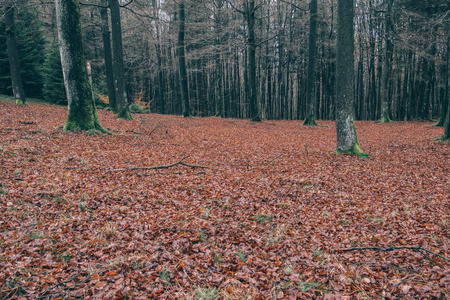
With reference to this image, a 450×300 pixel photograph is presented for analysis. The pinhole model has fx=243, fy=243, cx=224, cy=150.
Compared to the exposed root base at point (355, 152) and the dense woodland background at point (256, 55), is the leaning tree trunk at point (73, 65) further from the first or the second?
the exposed root base at point (355, 152)

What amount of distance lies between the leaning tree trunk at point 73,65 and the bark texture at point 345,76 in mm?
8886

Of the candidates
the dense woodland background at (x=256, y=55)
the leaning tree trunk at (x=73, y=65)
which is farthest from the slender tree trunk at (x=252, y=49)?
the leaning tree trunk at (x=73, y=65)

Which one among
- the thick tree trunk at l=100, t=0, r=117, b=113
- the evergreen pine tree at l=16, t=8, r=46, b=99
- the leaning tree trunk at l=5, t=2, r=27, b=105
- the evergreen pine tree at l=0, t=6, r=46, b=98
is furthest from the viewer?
the evergreen pine tree at l=16, t=8, r=46, b=99

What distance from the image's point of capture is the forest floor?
277 cm

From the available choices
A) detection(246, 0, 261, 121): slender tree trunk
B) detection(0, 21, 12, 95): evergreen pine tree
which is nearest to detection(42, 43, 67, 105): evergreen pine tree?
detection(0, 21, 12, 95): evergreen pine tree

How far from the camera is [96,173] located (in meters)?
5.88

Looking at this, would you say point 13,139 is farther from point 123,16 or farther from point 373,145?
point 123,16

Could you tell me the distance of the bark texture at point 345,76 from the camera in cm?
813

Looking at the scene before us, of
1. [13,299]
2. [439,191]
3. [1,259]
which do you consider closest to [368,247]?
[439,191]

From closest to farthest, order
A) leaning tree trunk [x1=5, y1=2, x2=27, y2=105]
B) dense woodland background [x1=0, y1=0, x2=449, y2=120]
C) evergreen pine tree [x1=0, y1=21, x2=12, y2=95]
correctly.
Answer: leaning tree trunk [x1=5, y1=2, x2=27, y2=105], evergreen pine tree [x1=0, y1=21, x2=12, y2=95], dense woodland background [x1=0, y1=0, x2=449, y2=120]

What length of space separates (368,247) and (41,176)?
6.38 metres

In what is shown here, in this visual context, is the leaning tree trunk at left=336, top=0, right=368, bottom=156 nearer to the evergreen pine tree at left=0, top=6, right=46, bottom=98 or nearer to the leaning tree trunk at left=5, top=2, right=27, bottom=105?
the leaning tree trunk at left=5, top=2, right=27, bottom=105

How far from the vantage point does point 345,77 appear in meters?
8.22

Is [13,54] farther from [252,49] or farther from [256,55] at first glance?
[256,55]
